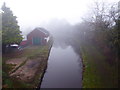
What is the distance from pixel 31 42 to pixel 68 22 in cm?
5529

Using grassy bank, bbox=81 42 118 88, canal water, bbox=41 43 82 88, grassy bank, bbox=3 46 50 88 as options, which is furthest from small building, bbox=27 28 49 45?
grassy bank, bbox=81 42 118 88

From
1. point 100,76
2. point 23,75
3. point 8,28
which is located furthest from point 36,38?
point 100,76

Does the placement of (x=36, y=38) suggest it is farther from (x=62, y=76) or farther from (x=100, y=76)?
(x=100, y=76)

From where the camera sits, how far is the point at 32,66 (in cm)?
1337

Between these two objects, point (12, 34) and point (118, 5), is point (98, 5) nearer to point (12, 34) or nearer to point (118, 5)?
point (118, 5)

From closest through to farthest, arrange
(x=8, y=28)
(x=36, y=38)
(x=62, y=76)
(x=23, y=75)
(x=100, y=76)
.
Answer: (x=100, y=76) < (x=23, y=75) < (x=62, y=76) < (x=8, y=28) < (x=36, y=38)

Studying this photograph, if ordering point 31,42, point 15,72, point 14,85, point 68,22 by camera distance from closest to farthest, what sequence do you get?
point 14,85
point 15,72
point 31,42
point 68,22

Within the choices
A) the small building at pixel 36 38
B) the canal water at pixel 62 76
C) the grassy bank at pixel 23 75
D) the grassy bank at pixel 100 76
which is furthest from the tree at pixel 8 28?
the grassy bank at pixel 100 76

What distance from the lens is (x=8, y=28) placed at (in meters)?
18.0

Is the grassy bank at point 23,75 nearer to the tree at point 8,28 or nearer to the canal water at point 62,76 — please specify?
the canal water at point 62,76

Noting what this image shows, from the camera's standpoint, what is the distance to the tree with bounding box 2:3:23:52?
57.9 ft

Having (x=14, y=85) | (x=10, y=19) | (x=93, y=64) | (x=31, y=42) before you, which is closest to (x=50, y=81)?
(x=14, y=85)

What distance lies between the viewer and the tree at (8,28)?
17661 mm

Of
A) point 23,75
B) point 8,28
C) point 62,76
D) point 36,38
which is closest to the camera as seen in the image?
point 23,75
